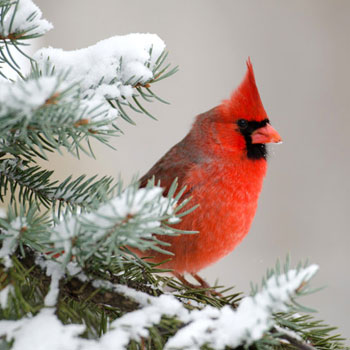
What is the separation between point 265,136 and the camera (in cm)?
165

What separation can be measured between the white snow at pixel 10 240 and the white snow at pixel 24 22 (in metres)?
0.35

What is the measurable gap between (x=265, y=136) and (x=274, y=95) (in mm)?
2979

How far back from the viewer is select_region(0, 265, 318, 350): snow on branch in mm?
616

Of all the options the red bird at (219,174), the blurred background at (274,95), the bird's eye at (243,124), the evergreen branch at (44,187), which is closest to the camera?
the evergreen branch at (44,187)

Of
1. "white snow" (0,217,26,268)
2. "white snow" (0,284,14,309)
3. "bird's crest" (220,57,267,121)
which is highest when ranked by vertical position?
"bird's crest" (220,57,267,121)

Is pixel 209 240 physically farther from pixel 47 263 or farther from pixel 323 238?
pixel 323 238

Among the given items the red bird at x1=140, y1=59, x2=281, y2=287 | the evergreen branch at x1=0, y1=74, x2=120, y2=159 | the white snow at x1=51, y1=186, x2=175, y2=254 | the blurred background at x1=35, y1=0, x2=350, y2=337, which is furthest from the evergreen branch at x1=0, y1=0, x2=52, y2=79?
the blurred background at x1=35, y1=0, x2=350, y2=337

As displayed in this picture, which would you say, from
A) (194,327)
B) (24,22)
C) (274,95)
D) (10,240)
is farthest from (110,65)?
(274,95)

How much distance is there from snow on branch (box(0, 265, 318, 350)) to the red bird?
72 centimetres

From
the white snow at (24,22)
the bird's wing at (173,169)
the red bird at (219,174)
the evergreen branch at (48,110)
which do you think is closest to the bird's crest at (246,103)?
the red bird at (219,174)

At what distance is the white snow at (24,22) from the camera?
0.85 metres

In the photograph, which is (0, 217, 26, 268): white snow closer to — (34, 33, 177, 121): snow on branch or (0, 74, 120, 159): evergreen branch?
(0, 74, 120, 159): evergreen branch

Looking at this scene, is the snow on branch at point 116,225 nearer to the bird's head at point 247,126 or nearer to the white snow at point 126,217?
the white snow at point 126,217

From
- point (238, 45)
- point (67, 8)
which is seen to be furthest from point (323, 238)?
point (67, 8)
